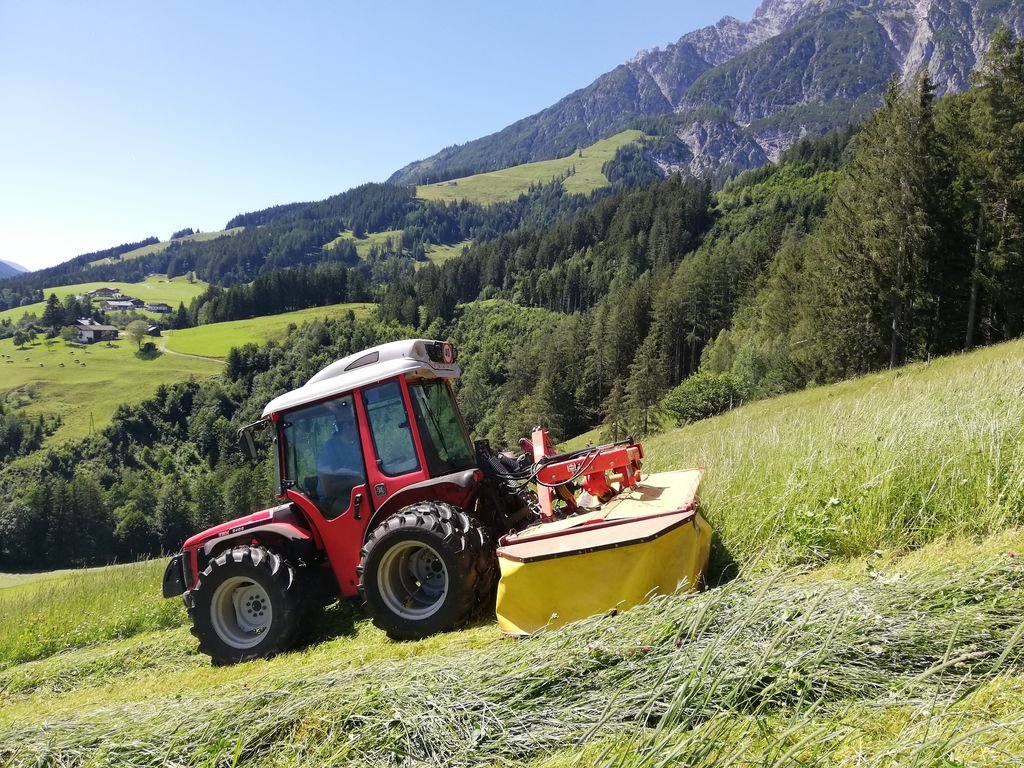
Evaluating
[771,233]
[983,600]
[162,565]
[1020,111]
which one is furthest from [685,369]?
[983,600]

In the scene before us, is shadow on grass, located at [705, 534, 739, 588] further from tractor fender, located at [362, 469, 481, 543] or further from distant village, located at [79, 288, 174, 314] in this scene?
distant village, located at [79, 288, 174, 314]

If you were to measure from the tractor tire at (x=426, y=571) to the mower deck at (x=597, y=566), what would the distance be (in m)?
0.64

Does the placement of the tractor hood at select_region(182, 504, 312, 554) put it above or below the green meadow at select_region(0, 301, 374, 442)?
below

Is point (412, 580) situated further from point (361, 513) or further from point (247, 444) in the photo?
point (247, 444)

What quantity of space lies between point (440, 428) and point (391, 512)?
38.6 inches

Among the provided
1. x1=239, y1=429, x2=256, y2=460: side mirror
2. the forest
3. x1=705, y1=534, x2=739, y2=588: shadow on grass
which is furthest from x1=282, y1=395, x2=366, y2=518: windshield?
the forest

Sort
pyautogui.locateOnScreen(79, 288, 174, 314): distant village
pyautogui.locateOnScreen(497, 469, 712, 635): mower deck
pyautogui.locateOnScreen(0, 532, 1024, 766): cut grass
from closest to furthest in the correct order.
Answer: pyautogui.locateOnScreen(0, 532, 1024, 766): cut grass, pyautogui.locateOnScreen(497, 469, 712, 635): mower deck, pyautogui.locateOnScreen(79, 288, 174, 314): distant village

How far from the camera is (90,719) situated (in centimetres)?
381

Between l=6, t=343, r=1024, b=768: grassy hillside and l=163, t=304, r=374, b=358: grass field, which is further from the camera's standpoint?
l=163, t=304, r=374, b=358: grass field

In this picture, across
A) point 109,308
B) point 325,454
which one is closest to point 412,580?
point 325,454

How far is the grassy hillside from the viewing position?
2.14m

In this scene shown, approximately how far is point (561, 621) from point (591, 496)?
4.57ft

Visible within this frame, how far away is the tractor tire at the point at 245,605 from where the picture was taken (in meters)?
5.80

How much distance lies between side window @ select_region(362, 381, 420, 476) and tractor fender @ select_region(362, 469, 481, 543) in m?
0.24
